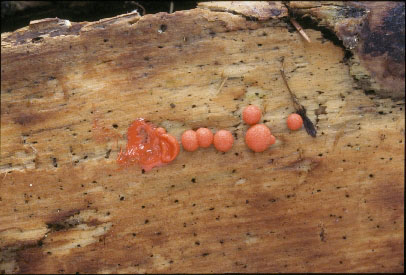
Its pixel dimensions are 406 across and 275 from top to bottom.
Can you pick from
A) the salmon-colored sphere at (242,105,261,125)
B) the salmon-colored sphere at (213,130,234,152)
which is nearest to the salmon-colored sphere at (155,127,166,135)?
the salmon-colored sphere at (213,130,234,152)

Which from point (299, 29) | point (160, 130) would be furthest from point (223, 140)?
point (299, 29)

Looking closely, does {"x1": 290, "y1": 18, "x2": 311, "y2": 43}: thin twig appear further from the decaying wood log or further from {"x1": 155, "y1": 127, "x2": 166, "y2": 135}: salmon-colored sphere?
{"x1": 155, "y1": 127, "x2": 166, "y2": 135}: salmon-colored sphere

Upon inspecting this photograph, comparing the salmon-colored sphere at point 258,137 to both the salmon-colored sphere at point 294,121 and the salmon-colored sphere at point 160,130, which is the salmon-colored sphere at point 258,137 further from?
the salmon-colored sphere at point 160,130

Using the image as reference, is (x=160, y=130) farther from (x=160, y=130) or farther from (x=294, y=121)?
(x=294, y=121)

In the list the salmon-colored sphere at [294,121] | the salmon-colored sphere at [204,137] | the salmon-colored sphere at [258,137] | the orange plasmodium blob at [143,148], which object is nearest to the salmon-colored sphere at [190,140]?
the salmon-colored sphere at [204,137]

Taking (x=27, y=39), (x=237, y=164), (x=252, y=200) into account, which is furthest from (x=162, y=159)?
(x=27, y=39)
